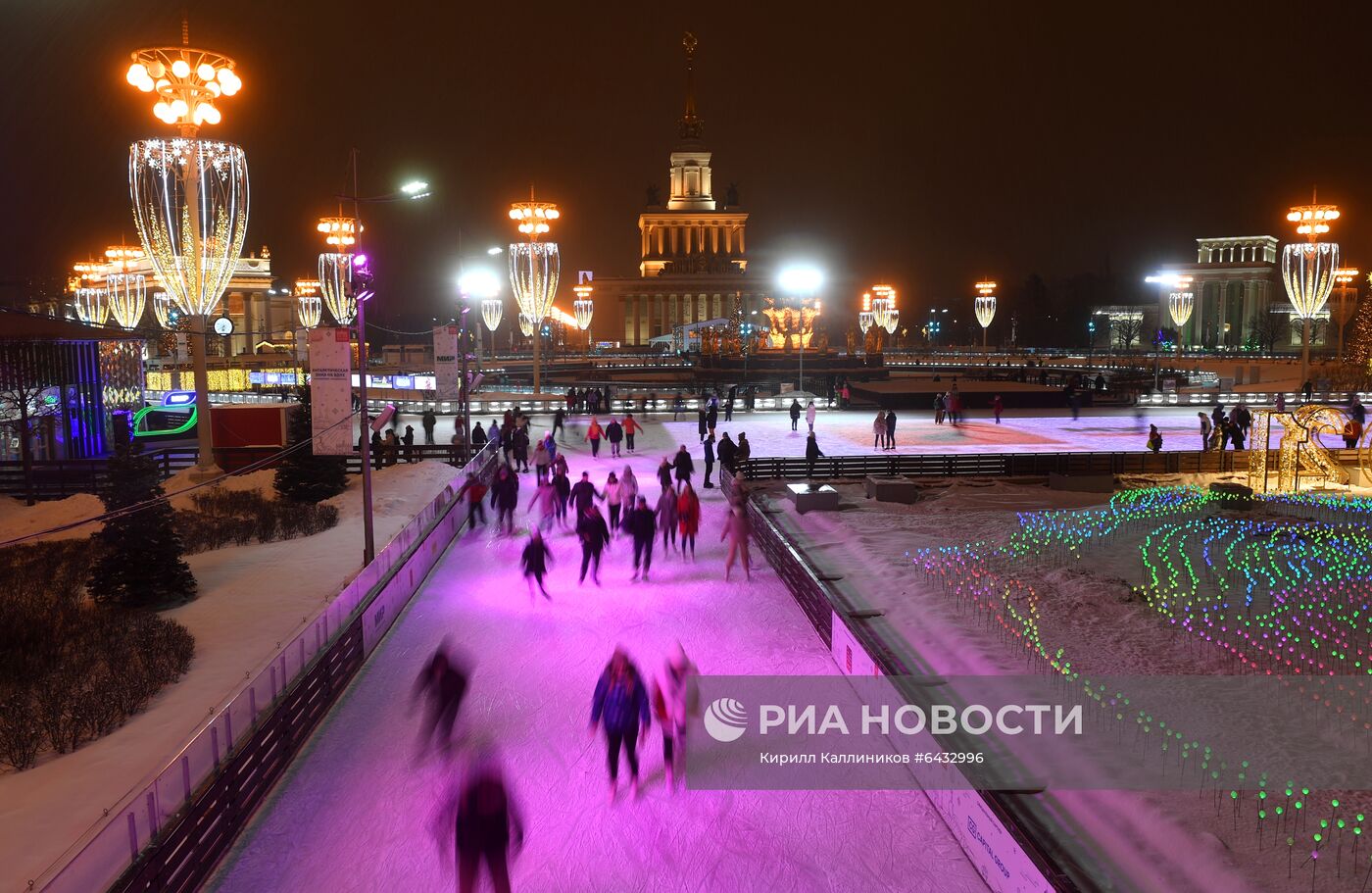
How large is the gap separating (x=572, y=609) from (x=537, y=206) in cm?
2773

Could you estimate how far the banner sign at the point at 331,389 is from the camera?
13883mm

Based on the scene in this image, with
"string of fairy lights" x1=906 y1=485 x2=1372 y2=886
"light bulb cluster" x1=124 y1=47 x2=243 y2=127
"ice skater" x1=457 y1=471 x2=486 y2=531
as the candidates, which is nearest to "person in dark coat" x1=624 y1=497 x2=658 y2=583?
"string of fairy lights" x1=906 y1=485 x2=1372 y2=886

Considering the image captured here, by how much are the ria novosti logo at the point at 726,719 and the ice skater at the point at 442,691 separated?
240cm

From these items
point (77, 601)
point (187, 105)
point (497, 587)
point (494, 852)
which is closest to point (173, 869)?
point (494, 852)

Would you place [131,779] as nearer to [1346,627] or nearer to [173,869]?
[173,869]

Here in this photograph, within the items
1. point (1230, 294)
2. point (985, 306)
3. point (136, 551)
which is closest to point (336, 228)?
point (136, 551)

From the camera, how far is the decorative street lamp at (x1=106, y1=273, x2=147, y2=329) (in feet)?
164

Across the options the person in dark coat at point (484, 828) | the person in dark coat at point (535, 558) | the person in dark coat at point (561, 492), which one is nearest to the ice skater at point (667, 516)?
the person in dark coat at point (561, 492)

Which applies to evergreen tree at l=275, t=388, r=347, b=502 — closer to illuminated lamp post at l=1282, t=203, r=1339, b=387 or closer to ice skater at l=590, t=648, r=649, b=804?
ice skater at l=590, t=648, r=649, b=804

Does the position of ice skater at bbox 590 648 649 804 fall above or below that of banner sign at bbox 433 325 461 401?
below

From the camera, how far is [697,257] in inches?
4439

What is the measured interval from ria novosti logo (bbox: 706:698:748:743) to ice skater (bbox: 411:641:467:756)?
7.88 ft

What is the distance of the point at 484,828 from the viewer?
18.2ft

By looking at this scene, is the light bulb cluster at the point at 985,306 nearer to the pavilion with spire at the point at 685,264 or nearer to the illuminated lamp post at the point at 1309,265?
the illuminated lamp post at the point at 1309,265
